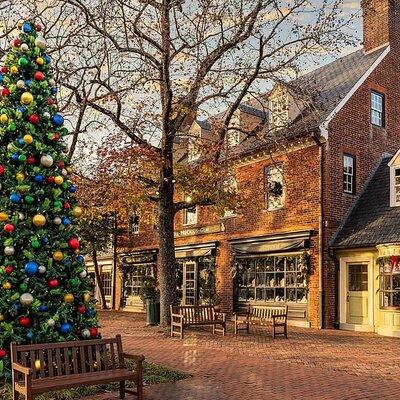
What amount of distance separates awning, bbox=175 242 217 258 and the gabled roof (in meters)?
6.23

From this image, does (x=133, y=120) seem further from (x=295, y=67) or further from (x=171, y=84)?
(x=295, y=67)

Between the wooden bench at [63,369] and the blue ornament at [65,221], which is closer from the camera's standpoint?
the wooden bench at [63,369]

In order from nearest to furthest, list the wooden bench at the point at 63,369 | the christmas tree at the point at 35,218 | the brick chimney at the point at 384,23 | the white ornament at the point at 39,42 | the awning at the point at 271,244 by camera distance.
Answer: the wooden bench at the point at 63,369 < the christmas tree at the point at 35,218 < the white ornament at the point at 39,42 < the awning at the point at 271,244 < the brick chimney at the point at 384,23

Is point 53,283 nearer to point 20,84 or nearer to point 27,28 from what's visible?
point 20,84

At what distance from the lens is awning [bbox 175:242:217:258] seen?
77.4 feet

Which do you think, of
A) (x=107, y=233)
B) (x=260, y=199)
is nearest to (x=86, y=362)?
(x=260, y=199)

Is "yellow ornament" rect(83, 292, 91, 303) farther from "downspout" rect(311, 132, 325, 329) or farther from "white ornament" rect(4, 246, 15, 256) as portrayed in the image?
"downspout" rect(311, 132, 325, 329)

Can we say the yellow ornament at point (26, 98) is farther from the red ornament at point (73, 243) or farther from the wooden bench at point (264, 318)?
the wooden bench at point (264, 318)

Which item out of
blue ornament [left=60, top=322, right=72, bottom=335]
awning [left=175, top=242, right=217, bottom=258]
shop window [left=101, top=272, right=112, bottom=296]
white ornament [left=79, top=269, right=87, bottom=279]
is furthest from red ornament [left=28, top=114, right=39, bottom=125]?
shop window [left=101, top=272, right=112, bottom=296]

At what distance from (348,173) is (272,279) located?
15.3 ft

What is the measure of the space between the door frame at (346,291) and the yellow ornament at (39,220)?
12.4 meters

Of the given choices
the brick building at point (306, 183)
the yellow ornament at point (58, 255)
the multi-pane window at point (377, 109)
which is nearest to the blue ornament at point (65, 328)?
the yellow ornament at point (58, 255)

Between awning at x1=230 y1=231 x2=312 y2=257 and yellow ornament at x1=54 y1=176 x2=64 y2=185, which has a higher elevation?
yellow ornament at x1=54 y1=176 x2=64 y2=185

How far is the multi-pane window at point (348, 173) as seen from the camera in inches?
781
